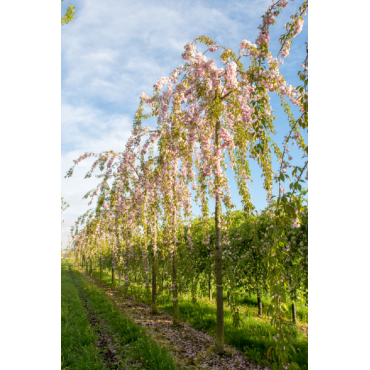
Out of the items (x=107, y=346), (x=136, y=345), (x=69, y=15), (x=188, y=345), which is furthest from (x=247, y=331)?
(x=69, y=15)

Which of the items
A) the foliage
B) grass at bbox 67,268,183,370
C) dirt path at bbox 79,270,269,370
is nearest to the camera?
the foliage

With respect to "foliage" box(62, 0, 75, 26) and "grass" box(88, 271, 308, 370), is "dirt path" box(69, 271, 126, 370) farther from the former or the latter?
"foliage" box(62, 0, 75, 26)

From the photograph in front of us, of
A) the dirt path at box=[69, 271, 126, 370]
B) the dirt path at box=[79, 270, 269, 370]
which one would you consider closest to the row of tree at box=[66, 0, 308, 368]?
the dirt path at box=[79, 270, 269, 370]

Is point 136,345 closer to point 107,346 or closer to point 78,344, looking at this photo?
point 107,346

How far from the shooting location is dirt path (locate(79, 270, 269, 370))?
3.61m

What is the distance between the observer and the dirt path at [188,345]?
3.61 m

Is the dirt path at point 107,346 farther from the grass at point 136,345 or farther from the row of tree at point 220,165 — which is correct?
the row of tree at point 220,165

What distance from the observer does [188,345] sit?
4.37 meters

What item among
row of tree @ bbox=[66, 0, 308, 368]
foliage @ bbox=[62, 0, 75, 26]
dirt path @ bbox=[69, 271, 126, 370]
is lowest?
dirt path @ bbox=[69, 271, 126, 370]

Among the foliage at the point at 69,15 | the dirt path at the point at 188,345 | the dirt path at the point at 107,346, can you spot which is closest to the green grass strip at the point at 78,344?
the dirt path at the point at 107,346

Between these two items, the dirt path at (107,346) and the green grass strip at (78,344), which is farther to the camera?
the dirt path at (107,346)

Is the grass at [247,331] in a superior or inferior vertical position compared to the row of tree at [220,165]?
inferior
